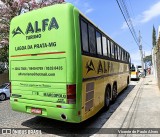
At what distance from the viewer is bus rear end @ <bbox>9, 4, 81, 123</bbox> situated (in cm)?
557

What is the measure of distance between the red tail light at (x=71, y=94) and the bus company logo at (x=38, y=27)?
1625mm

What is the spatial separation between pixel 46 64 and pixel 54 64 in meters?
0.29

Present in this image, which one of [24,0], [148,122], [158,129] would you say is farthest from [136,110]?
[24,0]

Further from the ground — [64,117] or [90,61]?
[90,61]

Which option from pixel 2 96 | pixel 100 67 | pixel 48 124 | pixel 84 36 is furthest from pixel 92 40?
pixel 2 96

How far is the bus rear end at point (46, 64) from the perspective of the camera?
557 centimetres

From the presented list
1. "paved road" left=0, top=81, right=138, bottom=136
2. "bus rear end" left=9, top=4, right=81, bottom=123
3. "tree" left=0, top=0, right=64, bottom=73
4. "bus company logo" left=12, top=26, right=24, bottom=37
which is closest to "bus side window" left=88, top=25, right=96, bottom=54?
"bus rear end" left=9, top=4, right=81, bottom=123

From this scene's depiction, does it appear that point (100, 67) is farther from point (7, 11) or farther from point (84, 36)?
point (7, 11)

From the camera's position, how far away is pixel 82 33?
19.9 ft

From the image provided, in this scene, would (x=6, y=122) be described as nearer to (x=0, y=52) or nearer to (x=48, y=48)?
(x=48, y=48)

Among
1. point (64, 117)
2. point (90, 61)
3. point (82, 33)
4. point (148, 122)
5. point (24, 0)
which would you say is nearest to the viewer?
point (64, 117)

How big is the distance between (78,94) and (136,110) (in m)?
4.20

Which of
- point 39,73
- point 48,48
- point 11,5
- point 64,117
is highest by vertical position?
point 11,5

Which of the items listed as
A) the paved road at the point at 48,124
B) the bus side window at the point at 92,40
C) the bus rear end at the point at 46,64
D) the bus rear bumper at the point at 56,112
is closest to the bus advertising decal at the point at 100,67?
the bus side window at the point at 92,40
